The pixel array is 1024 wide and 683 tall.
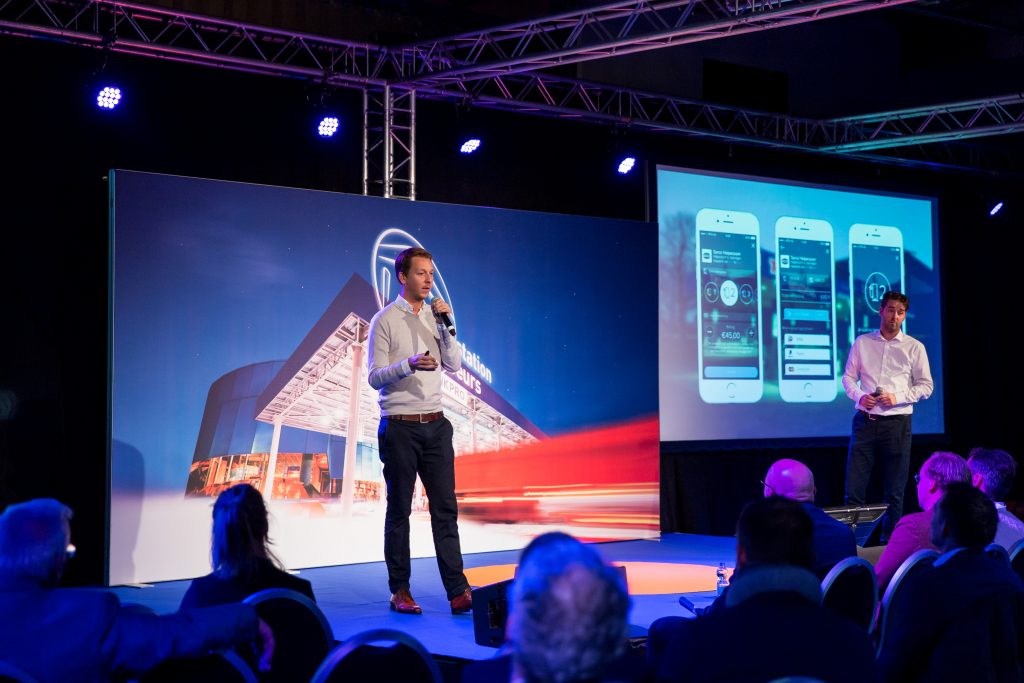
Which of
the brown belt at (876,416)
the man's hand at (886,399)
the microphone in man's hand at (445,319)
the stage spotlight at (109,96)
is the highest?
the stage spotlight at (109,96)

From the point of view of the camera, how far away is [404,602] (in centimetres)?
532

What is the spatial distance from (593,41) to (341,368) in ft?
8.56

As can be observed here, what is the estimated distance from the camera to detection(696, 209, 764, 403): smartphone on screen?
8.99m

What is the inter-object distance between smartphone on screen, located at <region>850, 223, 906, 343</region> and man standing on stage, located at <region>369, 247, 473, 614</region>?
5.47 meters

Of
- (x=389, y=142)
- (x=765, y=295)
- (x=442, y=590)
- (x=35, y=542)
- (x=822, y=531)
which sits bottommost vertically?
(x=442, y=590)

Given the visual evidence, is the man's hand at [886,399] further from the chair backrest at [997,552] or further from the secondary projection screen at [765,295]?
the chair backrest at [997,552]

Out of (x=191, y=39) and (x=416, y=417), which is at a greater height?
(x=191, y=39)

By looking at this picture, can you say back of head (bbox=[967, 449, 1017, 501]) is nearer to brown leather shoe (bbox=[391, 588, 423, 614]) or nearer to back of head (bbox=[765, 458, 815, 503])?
back of head (bbox=[765, 458, 815, 503])

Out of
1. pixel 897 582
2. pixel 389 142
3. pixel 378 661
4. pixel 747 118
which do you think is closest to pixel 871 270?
pixel 747 118

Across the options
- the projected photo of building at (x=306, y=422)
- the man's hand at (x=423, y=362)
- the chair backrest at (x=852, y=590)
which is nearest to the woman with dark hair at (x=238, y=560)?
the chair backrest at (x=852, y=590)

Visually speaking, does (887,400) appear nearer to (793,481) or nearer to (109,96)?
(793,481)

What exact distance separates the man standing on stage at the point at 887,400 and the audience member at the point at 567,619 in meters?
5.85

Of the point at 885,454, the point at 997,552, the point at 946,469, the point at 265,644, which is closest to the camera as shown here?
the point at 265,644

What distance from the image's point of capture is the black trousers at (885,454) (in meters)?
7.06
